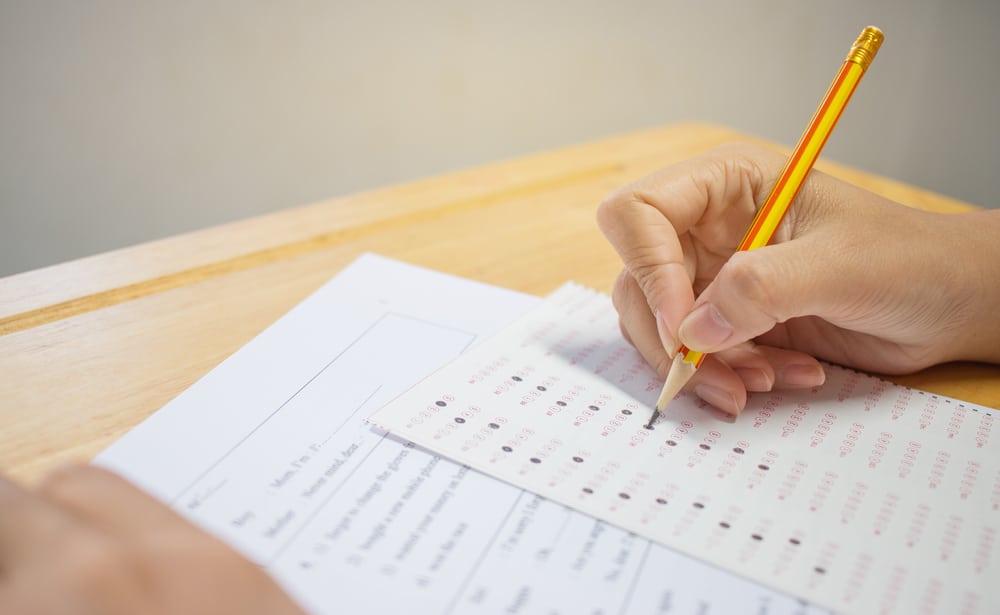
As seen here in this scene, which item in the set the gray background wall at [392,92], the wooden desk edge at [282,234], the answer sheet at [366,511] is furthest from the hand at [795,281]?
the gray background wall at [392,92]

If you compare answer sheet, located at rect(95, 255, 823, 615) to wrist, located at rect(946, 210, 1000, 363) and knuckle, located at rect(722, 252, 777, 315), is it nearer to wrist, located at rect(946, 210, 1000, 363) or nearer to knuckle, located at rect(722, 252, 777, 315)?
knuckle, located at rect(722, 252, 777, 315)

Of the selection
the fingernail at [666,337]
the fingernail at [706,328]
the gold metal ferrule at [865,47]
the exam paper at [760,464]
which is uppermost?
the gold metal ferrule at [865,47]

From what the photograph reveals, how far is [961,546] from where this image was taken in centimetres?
41

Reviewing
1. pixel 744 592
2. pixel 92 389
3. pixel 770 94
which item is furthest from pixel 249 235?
pixel 770 94

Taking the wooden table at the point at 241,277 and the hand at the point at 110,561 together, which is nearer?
the hand at the point at 110,561

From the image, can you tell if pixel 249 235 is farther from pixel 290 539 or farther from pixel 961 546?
pixel 961 546

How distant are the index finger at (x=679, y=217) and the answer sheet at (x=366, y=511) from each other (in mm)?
158

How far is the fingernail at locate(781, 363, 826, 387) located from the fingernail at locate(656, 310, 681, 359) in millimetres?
89

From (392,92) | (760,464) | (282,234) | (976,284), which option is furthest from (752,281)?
(392,92)

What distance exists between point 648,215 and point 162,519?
1.23 feet

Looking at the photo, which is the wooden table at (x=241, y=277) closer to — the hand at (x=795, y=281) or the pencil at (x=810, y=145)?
the hand at (x=795, y=281)

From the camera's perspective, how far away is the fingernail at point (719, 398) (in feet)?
1.72

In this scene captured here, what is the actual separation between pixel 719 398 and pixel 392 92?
4.26 ft

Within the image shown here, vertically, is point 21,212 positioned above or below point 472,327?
below
